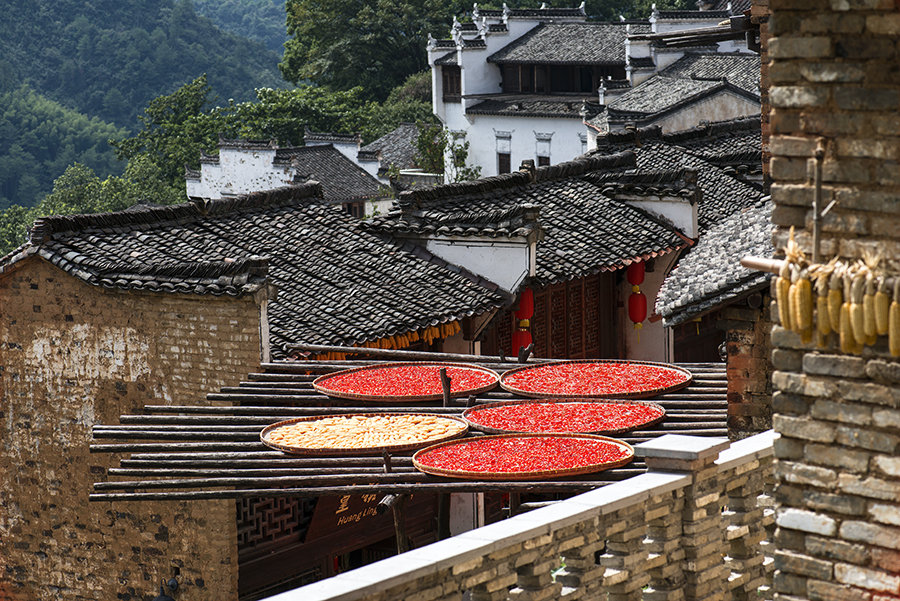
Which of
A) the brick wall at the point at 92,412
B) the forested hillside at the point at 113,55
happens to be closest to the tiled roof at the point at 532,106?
the brick wall at the point at 92,412

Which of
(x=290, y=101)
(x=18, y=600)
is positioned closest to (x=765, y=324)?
(x=18, y=600)

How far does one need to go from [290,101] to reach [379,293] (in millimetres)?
48489

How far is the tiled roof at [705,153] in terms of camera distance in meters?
25.0

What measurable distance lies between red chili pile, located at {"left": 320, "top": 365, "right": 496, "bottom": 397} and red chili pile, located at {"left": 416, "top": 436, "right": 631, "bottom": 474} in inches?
74.3

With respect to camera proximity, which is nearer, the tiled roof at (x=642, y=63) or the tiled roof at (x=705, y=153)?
the tiled roof at (x=705, y=153)

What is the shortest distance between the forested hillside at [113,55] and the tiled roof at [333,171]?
53.1m

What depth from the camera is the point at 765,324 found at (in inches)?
462

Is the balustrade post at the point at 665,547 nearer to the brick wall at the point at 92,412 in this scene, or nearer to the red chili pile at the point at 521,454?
the red chili pile at the point at 521,454

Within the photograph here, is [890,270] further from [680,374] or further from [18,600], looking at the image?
[18,600]

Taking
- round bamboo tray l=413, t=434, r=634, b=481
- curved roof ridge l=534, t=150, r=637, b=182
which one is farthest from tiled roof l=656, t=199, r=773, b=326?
curved roof ridge l=534, t=150, r=637, b=182

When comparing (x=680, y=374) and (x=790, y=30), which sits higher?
(x=790, y=30)

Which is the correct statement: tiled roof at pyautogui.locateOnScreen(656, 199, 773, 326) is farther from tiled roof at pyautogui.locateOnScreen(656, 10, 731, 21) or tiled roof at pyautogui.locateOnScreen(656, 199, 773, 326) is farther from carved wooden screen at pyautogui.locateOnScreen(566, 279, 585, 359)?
tiled roof at pyautogui.locateOnScreen(656, 10, 731, 21)

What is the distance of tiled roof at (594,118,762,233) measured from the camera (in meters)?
25.0

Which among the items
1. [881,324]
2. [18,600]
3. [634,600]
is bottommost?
[18,600]
